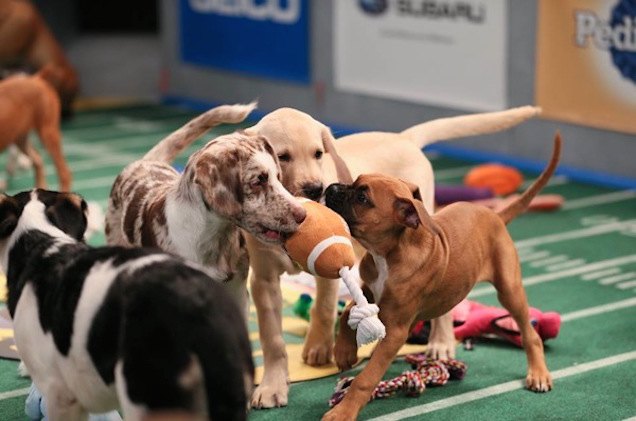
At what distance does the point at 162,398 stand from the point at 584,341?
3.29 meters

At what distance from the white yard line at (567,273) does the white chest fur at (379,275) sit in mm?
2117

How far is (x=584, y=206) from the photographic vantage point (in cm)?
935

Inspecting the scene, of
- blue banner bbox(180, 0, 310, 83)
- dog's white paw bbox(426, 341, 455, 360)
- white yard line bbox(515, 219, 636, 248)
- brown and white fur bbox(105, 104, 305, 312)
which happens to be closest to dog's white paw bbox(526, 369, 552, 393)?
dog's white paw bbox(426, 341, 455, 360)

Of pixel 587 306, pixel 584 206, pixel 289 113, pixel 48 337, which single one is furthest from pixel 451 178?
pixel 48 337

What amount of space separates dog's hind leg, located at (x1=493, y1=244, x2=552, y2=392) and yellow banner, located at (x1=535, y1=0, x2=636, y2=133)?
4.56m

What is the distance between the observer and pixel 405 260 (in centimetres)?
506

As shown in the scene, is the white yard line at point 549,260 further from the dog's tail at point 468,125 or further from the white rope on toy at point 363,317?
the white rope on toy at point 363,317

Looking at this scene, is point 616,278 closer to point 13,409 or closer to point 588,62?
point 588,62

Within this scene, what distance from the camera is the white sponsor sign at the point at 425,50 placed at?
10805mm

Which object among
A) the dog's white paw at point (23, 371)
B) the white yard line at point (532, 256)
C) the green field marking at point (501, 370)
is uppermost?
the dog's white paw at point (23, 371)

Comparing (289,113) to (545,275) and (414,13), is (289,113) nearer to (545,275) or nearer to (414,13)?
(545,275)

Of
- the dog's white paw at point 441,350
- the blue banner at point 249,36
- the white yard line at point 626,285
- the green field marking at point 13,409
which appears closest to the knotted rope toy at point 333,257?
the dog's white paw at point 441,350

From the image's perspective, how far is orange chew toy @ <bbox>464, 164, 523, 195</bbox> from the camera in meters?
9.62

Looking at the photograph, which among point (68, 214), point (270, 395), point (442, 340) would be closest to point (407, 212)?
point (270, 395)
